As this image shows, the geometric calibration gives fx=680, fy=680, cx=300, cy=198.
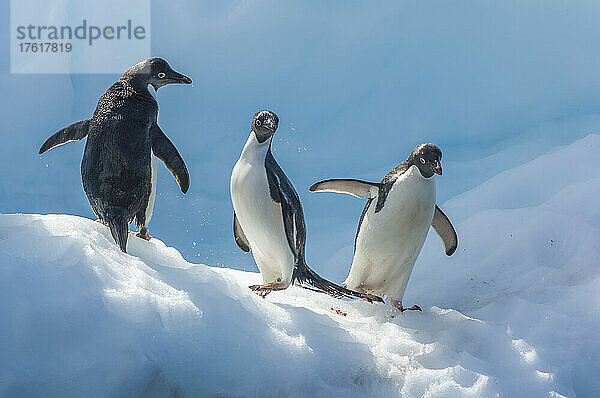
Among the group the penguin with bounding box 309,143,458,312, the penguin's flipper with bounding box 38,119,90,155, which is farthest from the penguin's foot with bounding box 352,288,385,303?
the penguin's flipper with bounding box 38,119,90,155

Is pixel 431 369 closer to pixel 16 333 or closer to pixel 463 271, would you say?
pixel 16 333

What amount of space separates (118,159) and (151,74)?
0.47m

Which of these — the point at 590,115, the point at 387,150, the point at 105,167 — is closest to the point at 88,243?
the point at 105,167

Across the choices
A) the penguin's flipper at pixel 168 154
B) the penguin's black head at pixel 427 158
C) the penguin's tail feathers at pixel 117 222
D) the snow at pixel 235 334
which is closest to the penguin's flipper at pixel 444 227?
the snow at pixel 235 334

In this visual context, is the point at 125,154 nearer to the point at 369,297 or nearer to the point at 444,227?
the point at 369,297

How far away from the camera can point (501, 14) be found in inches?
283

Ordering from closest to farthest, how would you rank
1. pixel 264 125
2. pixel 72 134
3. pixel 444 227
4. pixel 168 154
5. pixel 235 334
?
pixel 235 334 < pixel 264 125 < pixel 168 154 < pixel 72 134 < pixel 444 227

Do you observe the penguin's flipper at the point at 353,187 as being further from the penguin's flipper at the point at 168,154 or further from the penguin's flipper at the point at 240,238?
the penguin's flipper at the point at 168,154

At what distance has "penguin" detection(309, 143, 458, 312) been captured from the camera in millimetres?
2891

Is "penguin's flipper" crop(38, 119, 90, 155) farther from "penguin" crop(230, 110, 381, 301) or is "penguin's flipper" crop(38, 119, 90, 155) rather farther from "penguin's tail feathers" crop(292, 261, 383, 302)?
"penguin's tail feathers" crop(292, 261, 383, 302)

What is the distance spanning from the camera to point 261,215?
2717 millimetres

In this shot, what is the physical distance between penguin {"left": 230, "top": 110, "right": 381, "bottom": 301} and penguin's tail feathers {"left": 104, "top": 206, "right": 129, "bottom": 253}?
0.45 meters

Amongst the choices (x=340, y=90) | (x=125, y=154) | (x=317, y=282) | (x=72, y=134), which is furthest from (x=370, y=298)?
(x=340, y=90)

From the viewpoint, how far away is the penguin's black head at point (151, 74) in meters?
2.90
